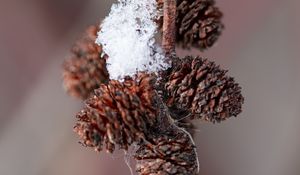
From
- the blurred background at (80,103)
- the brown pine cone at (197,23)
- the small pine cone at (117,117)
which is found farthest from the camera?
the blurred background at (80,103)

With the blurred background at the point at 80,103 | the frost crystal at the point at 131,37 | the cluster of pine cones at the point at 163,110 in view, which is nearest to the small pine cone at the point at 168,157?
the cluster of pine cones at the point at 163,110

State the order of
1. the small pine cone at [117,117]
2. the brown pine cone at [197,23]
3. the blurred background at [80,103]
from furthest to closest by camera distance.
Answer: the blurred background at [80,103] < the brown pine cone at [197,23] < the small pine cone at [117,117]

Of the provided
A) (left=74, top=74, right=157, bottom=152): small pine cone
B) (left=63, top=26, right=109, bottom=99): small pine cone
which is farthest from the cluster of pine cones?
(left=63, top=26, right=109, bottom=99): small pine cone

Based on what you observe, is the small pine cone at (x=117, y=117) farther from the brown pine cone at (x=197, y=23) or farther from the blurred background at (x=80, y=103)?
the blurred background at (x=80, y=103)
